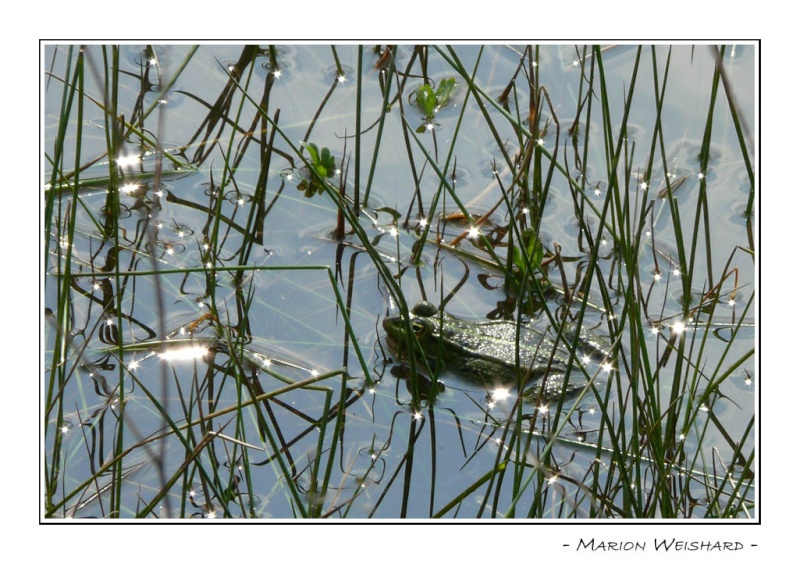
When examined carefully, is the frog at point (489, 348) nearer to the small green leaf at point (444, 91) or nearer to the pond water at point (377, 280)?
the pond water at point (377, 280)

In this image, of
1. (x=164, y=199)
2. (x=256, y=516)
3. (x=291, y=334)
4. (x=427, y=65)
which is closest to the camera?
(x=256, y=516)

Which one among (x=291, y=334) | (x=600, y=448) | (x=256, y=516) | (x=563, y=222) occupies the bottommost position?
(x=256, y=516)

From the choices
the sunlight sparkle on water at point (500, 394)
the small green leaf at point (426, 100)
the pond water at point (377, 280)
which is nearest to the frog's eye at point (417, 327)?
the pond water at point (377, 280)

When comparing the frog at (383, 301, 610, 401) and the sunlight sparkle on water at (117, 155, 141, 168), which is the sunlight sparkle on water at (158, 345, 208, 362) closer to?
the frog at (383, 301, 610, 401)

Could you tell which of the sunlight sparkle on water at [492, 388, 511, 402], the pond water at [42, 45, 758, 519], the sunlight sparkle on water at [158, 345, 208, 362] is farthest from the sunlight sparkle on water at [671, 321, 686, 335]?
the sunlight sparkle on water at [158, 345, 208, 362]
